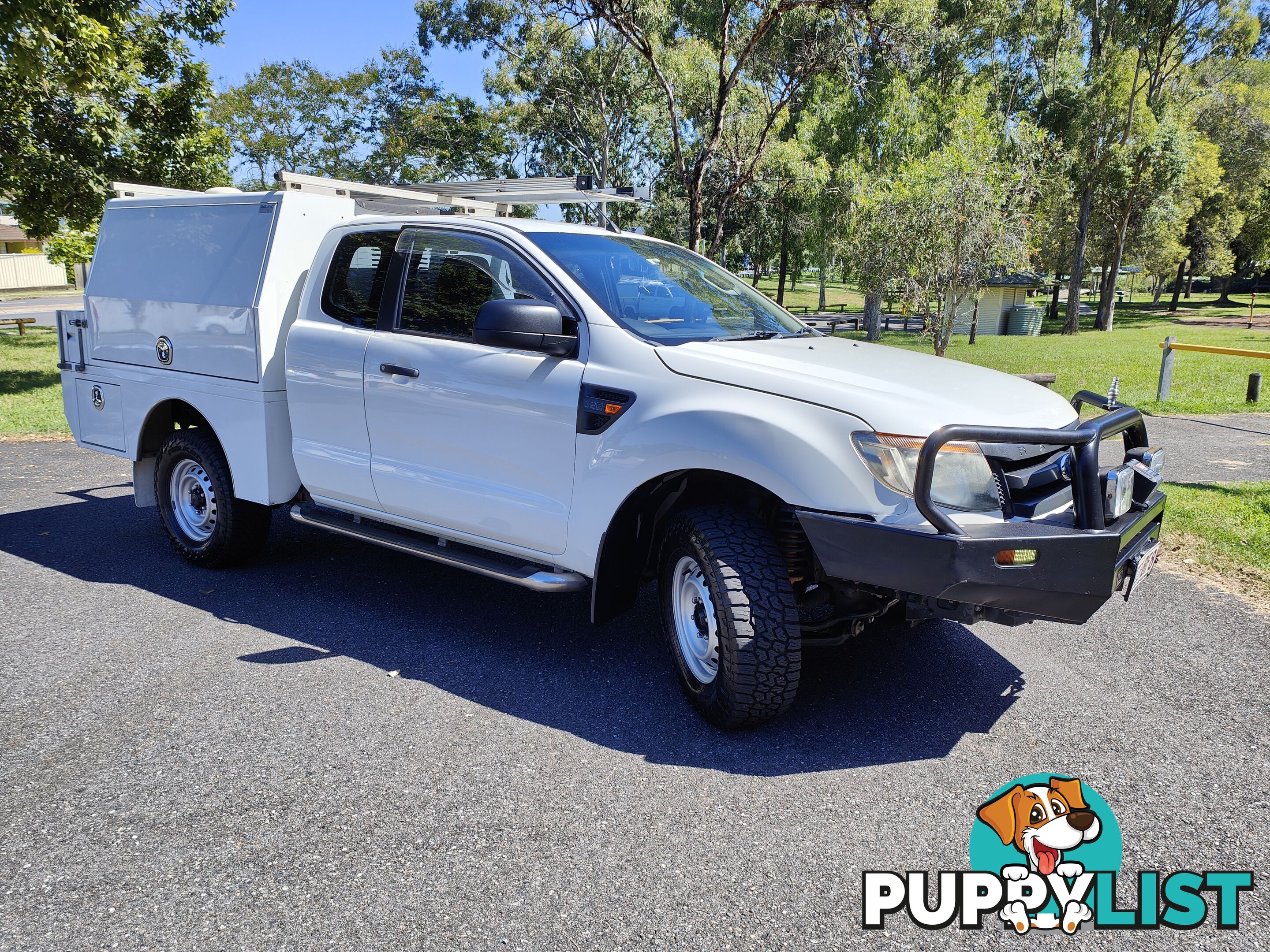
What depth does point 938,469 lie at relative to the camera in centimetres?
328

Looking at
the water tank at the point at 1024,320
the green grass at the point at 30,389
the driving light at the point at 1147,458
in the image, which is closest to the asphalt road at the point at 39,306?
the green grass at the point at 30,389

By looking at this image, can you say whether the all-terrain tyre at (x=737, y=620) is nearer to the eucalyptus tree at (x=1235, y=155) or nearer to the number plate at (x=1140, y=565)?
the number plate at (x=1140, y=565)

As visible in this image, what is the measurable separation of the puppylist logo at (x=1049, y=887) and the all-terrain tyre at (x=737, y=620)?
853 millimetres

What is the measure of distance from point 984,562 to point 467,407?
2405 millimetres

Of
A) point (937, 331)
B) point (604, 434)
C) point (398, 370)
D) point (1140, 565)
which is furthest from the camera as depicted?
point (937, 331)

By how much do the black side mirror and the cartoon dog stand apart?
246 cm

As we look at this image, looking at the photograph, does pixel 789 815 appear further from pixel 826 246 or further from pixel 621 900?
pixel 826 246

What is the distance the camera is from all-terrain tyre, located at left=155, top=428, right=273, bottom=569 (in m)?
5.54

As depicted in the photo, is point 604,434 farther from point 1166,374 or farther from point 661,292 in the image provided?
point 1166,374

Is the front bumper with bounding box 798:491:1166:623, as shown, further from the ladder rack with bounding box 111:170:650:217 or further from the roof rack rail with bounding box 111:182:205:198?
the roof rack rail with bounding box 111:182:205:198

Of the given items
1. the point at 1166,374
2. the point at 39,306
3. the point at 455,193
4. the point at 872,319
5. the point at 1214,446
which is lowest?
the point at 39,306

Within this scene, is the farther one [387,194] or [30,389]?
[30,389]

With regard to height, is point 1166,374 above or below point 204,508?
above

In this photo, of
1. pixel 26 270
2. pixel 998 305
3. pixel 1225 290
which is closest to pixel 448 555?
pixel 998 305
